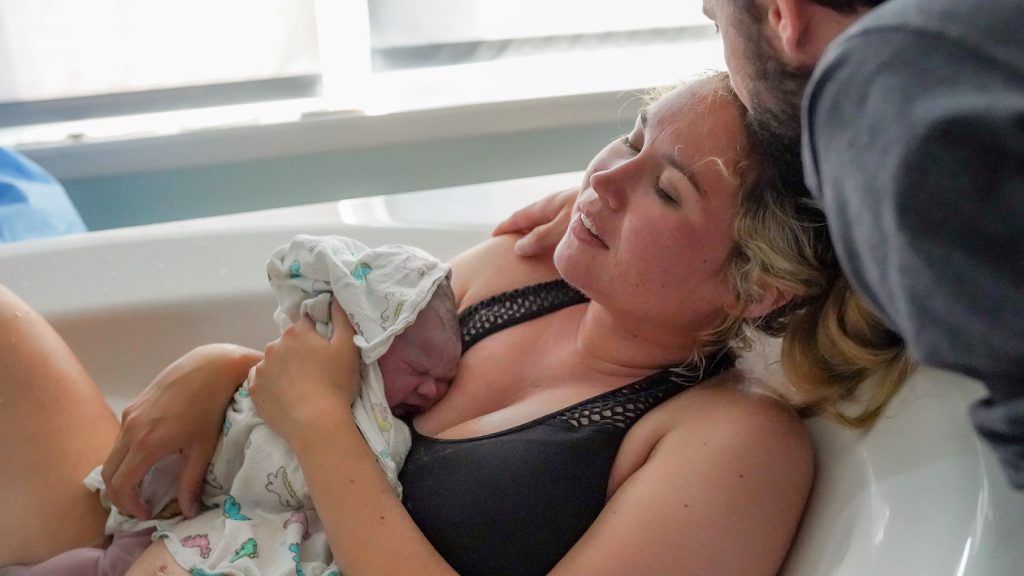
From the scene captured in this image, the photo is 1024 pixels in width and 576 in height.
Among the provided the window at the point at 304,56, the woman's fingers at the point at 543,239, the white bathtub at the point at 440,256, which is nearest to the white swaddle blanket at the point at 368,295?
the woman's fingers at the point at 543,239

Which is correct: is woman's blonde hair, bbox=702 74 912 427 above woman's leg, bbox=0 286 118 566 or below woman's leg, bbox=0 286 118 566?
above

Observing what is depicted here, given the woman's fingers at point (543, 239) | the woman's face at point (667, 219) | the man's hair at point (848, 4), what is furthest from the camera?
the woman's fingers at point (543, 239)

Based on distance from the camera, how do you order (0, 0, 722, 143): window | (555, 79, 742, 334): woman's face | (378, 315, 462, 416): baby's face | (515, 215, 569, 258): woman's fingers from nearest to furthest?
(555, 79, 742, 334): woman's face < (378, 315, 462, 416): baby's face < (515, 215, 569, 258): woman's fingers < (0, 0, 722, 143): window

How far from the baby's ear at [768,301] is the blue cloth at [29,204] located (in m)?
1.23

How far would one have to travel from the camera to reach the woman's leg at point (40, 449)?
3.48 ft

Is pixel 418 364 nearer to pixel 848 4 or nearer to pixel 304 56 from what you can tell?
pixel 848 4

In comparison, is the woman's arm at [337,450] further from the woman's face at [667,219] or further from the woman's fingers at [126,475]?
the woman's face at [667,219]

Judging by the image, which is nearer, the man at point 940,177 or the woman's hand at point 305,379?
the man at point 940,177

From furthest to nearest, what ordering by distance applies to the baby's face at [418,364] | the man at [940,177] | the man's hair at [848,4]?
the baby's face at [418,364] → the man's hair at [848,4] → the man at [940,177]

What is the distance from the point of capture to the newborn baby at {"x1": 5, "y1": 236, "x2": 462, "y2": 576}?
980mm

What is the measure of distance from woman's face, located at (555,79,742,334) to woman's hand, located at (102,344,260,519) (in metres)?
0.42

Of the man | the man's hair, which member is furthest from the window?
the man

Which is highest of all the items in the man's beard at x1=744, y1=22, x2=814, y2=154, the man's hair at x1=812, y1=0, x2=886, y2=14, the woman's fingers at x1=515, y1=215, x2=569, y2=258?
the man's hair at x1=812, y1=0, x2=886, y2=14

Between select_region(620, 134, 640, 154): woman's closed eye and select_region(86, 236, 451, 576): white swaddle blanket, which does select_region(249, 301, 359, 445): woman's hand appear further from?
select_region(620, 134, 640, 154): woman's closed eye
